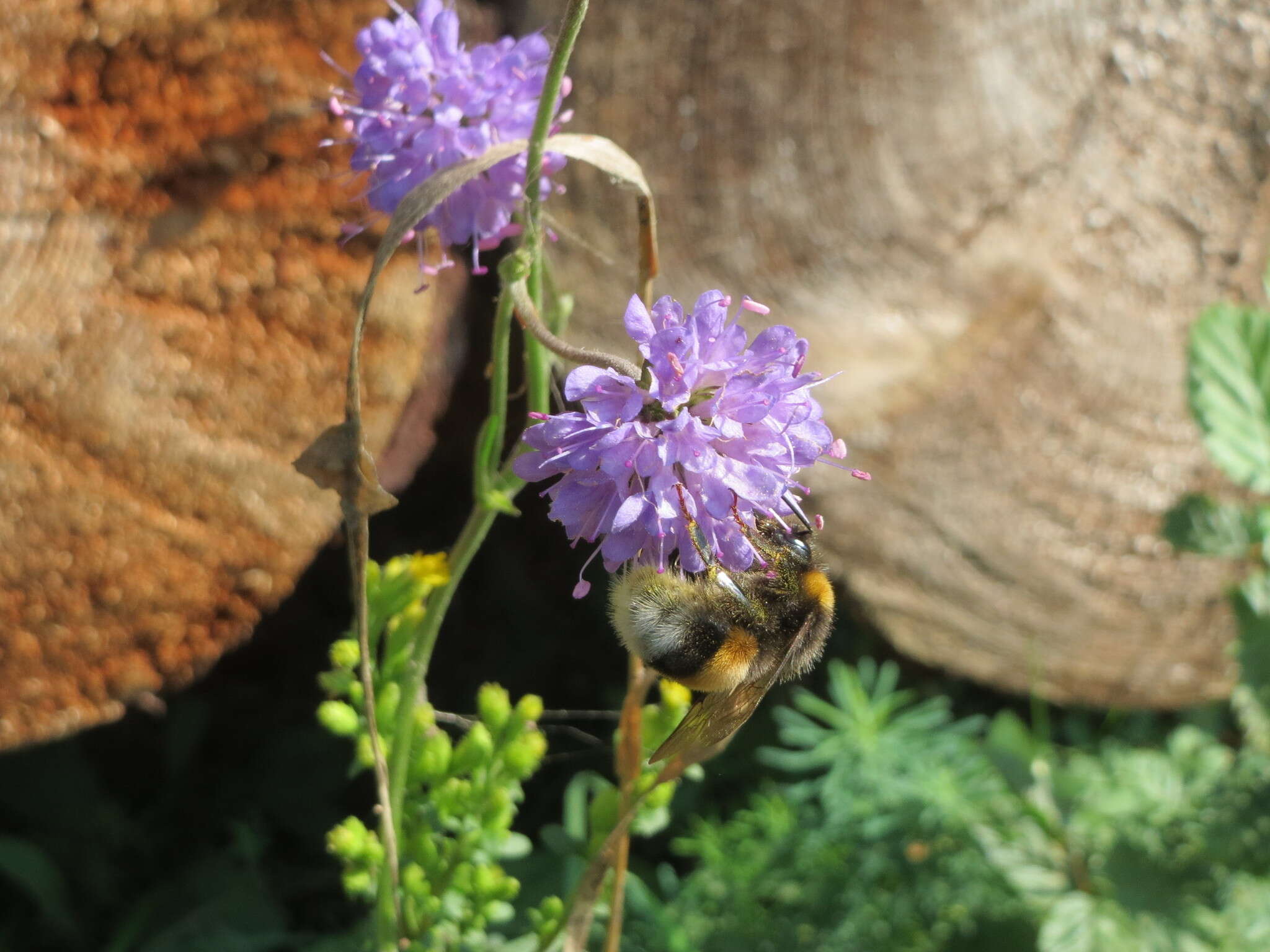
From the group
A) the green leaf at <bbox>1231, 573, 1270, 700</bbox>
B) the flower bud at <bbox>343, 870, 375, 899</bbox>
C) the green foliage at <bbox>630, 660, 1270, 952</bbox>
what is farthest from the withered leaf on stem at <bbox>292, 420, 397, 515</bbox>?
the green leaf at <bbox>1231, 573, 1270, 700</bbox>

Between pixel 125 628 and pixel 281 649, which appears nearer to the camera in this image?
pixel 125 628

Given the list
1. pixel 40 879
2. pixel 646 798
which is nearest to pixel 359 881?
pixel 646 798

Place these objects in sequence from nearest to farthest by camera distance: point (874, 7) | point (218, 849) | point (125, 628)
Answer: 1. point (125, 628)
2. point (874, 7)
3. point (218, 849)

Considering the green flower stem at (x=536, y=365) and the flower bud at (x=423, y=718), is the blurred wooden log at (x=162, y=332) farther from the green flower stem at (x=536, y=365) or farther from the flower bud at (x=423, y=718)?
the green flower stem at (x=536, y=365)

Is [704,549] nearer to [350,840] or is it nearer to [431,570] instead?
[431,570]

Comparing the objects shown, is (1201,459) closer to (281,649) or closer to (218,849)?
(281,649)

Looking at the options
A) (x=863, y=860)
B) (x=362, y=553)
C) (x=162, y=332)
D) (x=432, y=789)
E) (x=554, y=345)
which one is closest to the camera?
(x=554, y=345)

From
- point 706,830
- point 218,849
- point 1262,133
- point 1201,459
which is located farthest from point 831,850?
point 1262,133

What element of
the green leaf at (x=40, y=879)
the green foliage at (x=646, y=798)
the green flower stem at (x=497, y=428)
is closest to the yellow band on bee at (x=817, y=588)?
the green foliage at (x=646, y=798)

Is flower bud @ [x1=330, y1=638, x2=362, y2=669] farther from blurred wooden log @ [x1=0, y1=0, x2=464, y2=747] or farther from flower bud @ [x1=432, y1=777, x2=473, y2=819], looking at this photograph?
blurred wooden log @ [x1=0, y1=0, x2=464, y2=747]
